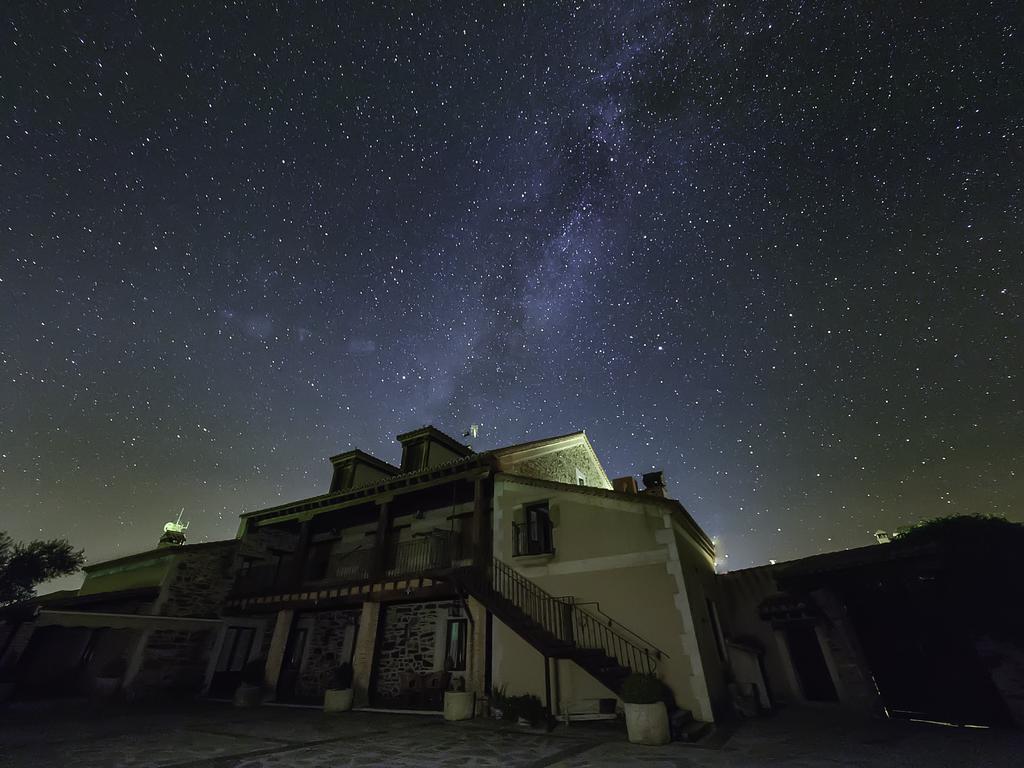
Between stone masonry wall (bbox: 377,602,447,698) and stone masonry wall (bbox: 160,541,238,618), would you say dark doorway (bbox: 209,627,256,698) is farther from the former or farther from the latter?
stone masonry wall (bbox: 377,602,447,698)

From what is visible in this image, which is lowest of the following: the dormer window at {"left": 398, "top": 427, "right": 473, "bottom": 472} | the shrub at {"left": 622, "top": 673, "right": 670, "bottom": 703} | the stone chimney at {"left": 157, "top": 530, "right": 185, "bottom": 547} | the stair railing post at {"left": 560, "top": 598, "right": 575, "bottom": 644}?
the shrub at {"left": 622, "top": 673, "right": 670, "bottom": 703}

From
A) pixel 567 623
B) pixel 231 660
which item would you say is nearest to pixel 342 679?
pixel 231 660

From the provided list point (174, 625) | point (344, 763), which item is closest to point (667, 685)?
point (344, 763)

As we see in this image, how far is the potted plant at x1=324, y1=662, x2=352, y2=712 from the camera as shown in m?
12.4

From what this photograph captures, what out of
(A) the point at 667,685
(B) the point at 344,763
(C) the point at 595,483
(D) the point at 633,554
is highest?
(C) the point at 595,483

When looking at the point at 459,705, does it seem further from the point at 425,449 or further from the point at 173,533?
the point at 173,533

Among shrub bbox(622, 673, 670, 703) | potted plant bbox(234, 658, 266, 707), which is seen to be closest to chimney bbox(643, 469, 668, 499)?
shrub bbox(622, 673, 670, 703)

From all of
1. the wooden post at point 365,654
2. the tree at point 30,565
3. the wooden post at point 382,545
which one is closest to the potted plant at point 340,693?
the wooden post at point 365,654

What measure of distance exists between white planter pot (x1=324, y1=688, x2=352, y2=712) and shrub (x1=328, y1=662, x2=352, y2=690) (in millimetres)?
Answer: 337

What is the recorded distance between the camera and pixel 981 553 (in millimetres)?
8438

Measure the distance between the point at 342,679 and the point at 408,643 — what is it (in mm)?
2284

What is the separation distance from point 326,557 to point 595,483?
1293 cm

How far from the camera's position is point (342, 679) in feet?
43.1

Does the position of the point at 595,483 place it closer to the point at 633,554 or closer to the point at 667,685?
the point at 633,554
